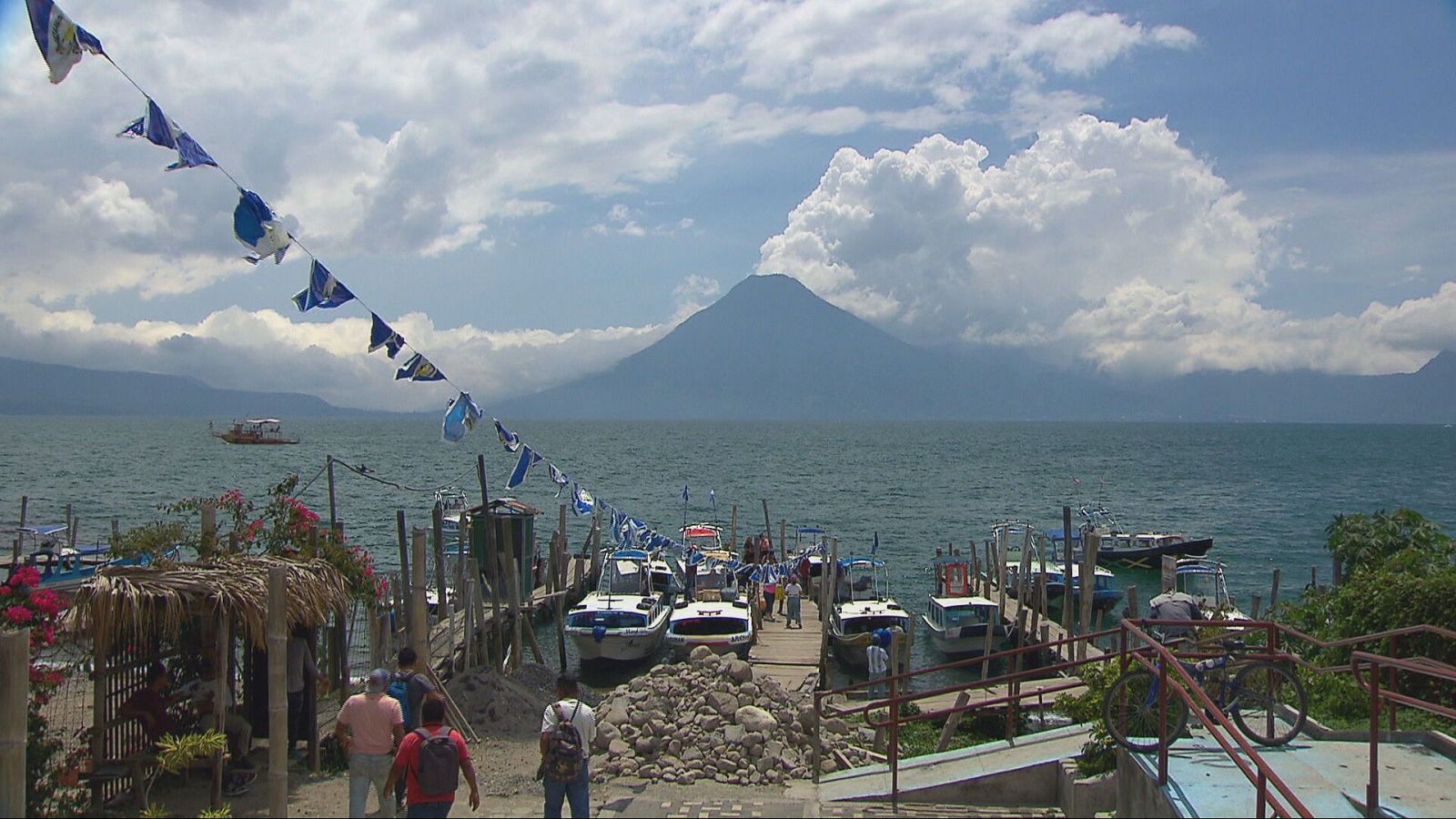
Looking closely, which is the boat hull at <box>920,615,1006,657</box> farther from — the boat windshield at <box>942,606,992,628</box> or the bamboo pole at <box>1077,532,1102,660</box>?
the bamboo pole at <box>1077,532,1102,660</box>

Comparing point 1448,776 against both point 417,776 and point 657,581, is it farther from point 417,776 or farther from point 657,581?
point 657,581

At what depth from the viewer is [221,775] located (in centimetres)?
1074

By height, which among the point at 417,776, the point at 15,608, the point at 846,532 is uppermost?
the point at 15,608

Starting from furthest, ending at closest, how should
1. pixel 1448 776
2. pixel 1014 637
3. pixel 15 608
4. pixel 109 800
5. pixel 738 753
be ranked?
pixel 1014 637, pixel 738 753, pixel 109 800, pixel 15 608, pixel 1448 776

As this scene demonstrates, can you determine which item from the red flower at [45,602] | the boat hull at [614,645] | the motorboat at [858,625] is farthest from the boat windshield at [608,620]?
the red flower at [45,602]

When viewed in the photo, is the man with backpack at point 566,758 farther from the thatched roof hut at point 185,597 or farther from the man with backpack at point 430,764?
the thatched roof hut at point 185,597

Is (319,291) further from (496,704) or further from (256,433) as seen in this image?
(256,433)

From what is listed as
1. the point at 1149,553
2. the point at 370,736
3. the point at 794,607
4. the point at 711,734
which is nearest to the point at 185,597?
the point at 370,736

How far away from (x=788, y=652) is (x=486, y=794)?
15606 millimetres

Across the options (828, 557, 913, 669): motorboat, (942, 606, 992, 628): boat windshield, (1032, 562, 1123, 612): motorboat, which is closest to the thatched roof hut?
(828, 557, 913, 669): motorboat

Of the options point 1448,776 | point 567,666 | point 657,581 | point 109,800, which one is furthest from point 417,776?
point 657,581

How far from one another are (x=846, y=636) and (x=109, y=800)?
19126 mm

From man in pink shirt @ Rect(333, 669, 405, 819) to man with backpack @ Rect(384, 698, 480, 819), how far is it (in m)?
0.85

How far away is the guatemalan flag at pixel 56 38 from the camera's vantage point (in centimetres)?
957
